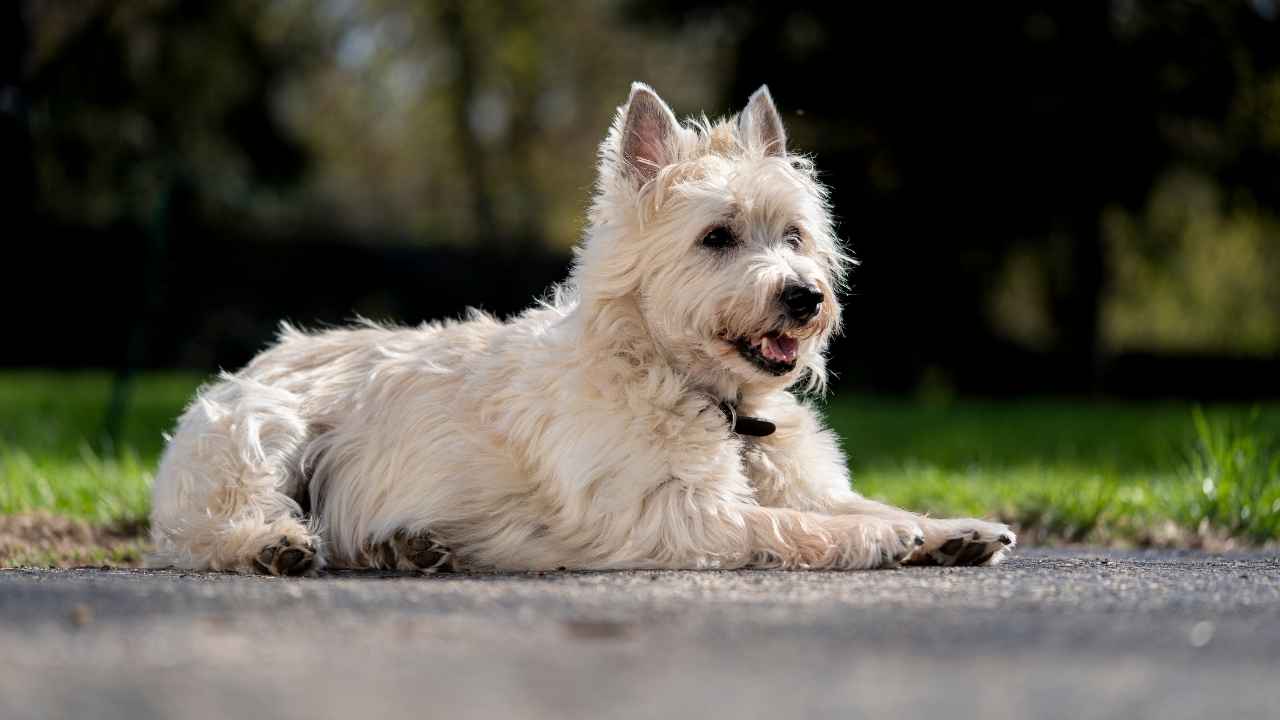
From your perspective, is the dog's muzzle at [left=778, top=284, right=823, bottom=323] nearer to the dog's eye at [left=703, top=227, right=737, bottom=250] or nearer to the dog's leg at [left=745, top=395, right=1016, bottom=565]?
the dog's eye at [left=703, top=227, right=737, bottom=250]

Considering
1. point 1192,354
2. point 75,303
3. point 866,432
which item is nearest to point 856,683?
point 866,432

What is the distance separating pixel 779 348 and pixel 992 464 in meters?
6.59

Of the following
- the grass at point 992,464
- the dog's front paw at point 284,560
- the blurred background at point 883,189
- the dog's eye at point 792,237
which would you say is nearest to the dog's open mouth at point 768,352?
the dog's eye at point 792,237

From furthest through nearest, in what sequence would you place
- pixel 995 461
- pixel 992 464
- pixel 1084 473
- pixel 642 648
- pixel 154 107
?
pixel 154 107 → pixel 995 461 → pixel 992 464 → pixel 1084 473 → pixel 642 648

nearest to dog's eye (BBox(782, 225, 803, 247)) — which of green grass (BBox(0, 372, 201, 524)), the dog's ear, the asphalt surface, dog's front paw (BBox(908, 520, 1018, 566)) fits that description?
the dog's ear

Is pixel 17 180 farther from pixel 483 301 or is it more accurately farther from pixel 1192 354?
pixel 1192 354

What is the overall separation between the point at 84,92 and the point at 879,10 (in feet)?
37.9

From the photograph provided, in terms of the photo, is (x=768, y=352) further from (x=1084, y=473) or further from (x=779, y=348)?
(x=1084, y=473)

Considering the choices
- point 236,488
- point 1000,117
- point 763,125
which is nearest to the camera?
point 236,488

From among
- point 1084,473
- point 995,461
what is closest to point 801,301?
point 1084,473

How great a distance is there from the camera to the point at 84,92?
2108 centimetres

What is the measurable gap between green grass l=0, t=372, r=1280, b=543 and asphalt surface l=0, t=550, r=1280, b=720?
3.30 meters

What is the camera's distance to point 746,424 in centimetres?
588

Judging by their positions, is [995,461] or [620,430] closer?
[620,430]
